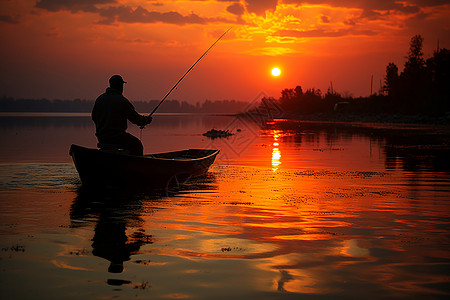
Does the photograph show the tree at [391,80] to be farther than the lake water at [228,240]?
Yes

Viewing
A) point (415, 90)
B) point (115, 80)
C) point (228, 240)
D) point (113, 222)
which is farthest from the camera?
point (415, 90)

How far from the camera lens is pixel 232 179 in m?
17.1

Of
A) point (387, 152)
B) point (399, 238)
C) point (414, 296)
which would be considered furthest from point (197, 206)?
point (387, 152)

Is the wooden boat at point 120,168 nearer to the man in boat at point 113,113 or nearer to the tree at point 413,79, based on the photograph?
the man in boat at point 113,113

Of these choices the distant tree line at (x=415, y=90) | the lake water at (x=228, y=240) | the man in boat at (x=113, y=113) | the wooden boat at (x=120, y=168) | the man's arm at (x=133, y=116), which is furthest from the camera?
the distant tree line at (x=415, y=90)

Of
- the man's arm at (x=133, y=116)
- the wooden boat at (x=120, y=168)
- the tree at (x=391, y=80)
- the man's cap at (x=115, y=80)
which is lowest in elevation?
the wooden boat at (x=120, y=168)

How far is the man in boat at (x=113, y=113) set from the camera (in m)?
13.7

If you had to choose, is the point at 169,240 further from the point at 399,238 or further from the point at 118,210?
the point at 399,238

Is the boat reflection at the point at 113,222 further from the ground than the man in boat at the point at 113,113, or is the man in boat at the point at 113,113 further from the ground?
the man in boat at the point at 113,113

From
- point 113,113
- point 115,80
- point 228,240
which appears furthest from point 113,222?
point 115,80

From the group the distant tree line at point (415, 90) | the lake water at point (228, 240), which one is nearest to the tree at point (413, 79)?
the distant tree line at point (415, 90)

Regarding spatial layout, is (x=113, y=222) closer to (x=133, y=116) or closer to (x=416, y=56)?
(x=133, y=116)

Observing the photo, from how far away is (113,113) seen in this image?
541 inches

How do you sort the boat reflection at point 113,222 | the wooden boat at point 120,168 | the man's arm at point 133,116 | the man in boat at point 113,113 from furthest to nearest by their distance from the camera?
the man's arm at point 133,116 → the man in boat at point 113,113 → the wooden boat at point 120,168 → the boat reflection at point 113,222
